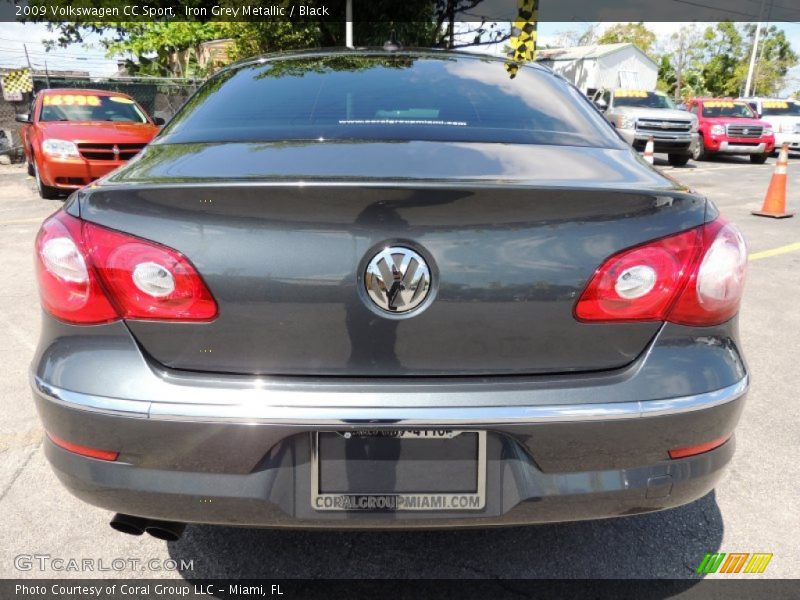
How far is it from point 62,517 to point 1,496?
305mm

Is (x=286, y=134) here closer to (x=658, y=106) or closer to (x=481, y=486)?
(x=481, y=486)

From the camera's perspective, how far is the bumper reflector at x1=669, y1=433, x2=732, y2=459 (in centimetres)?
163

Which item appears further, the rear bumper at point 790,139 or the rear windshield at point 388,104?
the rear bumper at point 790,139

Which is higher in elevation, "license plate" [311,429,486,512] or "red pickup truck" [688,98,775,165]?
"license plate" [311,429,486,512]

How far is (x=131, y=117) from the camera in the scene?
34.7 ft

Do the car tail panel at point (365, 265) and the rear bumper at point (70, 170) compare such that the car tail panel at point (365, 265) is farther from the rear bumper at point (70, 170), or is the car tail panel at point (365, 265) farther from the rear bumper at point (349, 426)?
the rear bumper at point (70, 170)

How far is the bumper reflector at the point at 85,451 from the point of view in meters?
1.58

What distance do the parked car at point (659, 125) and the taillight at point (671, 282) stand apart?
1494cm

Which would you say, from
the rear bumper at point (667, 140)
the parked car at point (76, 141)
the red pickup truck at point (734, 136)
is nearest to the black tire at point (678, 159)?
the rear bumper at point (667, 140)

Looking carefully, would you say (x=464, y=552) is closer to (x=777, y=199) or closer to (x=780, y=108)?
(x=777, y=199)

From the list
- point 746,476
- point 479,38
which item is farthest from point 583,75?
point 746,476

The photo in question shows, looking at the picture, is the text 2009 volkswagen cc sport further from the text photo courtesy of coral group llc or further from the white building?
the white building

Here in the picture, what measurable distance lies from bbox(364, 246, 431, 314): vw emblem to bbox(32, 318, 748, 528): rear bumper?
188 millimetres

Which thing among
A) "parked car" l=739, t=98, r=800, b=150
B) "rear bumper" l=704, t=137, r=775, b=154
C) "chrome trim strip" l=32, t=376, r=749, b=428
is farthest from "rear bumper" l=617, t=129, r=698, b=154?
"chrome trim strip" l=32, t=376, r=749, b=428
